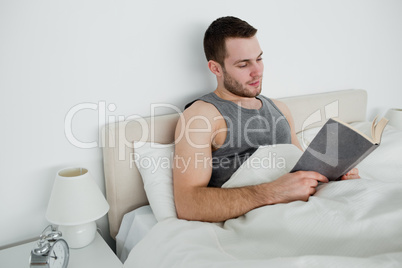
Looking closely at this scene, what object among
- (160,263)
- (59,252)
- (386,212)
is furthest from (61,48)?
(386,212)

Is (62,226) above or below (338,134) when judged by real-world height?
below

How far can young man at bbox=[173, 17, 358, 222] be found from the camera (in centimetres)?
102

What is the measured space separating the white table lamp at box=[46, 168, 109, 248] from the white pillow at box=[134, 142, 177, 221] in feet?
0.59

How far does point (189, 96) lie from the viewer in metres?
1.42

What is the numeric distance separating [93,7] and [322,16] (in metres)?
1.36

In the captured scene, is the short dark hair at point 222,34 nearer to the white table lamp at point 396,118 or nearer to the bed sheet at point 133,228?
the bed sheet at point 133,228

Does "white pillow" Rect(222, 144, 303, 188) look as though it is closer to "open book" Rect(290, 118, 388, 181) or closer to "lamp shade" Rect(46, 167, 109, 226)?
"open book" Rect(290, 118, 388, 181)

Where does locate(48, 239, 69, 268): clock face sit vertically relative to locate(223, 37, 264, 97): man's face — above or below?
below

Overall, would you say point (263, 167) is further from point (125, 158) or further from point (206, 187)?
point (125, 158)

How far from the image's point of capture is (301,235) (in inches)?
32.9

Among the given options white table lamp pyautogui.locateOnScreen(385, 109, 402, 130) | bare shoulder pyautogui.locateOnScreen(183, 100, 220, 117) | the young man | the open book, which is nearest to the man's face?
the young man

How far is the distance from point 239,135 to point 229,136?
0.05m

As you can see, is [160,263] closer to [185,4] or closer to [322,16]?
[185,4]

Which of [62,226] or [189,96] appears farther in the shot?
[189,96]
